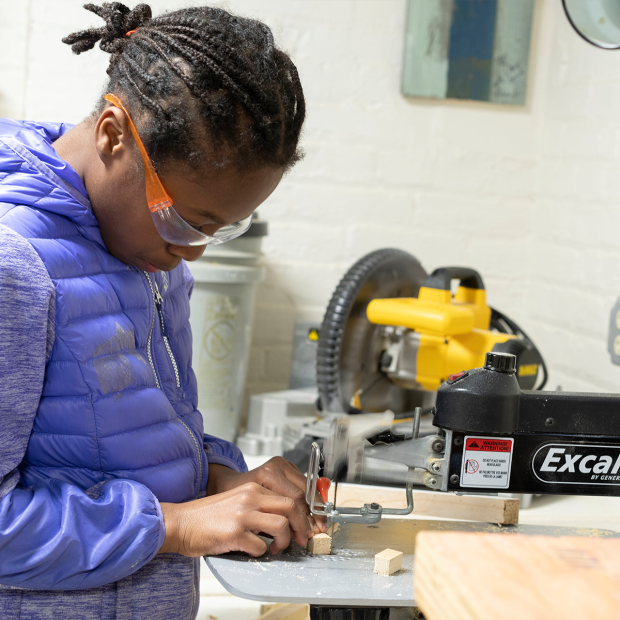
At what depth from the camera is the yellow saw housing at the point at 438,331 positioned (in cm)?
191

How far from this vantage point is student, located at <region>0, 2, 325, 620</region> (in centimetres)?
87

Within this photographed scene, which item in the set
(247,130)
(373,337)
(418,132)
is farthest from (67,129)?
(418,132)

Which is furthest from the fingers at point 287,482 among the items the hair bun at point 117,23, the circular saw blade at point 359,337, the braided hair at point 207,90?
the circular saw blade at point 359,337

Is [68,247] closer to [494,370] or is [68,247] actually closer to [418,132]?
[494,370]

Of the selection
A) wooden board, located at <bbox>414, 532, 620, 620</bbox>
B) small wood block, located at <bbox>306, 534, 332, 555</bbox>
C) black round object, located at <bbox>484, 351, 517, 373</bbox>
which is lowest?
small wood block, located at <bbox>306, 534, 332, 555</bbox>

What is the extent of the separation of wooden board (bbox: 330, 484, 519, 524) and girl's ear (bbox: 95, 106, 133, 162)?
2.22ft

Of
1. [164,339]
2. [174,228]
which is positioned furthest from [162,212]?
[164,339]

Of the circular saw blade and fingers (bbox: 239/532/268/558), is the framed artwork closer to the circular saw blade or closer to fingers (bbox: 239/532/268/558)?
the circular saw blade

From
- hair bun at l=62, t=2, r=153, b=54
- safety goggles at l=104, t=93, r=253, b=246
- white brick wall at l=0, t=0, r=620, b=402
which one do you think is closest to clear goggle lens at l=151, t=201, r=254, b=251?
safety goggles at l=104, t=93, r=253, b=246

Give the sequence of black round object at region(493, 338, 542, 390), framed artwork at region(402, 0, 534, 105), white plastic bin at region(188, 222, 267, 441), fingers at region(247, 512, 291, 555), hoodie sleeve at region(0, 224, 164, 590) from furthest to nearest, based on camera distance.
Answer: framed artwork at region(402, 0, 534, 105) → white plastic bin at region(188, 222, 267, 441) → black round object at region(493, 338, 542, 390) → fingers at region(247, 512, 291, 555) → hoodie sleeve at region(0, 224, 164, 590)

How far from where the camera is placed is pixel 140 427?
0.99 metres

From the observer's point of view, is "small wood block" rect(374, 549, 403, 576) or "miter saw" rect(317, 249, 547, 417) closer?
"small wood block" rect(374, 549, 403, 576)

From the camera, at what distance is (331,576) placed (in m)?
0.92

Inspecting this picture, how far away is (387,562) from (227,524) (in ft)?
0.69
